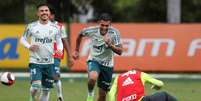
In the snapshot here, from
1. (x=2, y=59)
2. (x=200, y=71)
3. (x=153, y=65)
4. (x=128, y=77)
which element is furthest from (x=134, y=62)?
(x=128, y=77)

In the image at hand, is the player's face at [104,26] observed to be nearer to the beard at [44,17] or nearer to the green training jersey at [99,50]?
the green training jersey at [99,50]

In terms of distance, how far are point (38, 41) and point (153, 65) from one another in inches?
493

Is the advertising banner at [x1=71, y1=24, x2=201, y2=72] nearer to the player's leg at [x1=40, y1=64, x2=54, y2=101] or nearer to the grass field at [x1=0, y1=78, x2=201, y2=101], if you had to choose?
the grass field at [x1=0, y1=78, x2=201, y2=101]

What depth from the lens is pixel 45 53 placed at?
47.2 feet

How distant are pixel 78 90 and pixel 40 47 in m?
6.45

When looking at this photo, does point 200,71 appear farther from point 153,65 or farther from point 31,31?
point 31,31

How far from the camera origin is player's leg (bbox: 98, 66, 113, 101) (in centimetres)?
1520

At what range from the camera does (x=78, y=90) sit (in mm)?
20656

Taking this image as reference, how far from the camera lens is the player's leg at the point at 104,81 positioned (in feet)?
49.9

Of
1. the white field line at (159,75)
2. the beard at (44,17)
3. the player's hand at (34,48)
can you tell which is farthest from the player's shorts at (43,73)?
the white field line at (159,75)

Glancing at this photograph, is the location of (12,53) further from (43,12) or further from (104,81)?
(43,12)

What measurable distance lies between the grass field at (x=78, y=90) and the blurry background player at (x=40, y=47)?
11.6 feet

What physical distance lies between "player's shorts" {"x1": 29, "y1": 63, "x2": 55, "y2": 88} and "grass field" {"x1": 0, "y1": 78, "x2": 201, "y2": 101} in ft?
10.9

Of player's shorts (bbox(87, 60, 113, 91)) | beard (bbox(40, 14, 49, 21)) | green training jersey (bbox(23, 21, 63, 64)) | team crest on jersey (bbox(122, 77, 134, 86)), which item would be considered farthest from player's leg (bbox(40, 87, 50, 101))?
team crest on jersey (bbox(122, 77, 134, 86))
